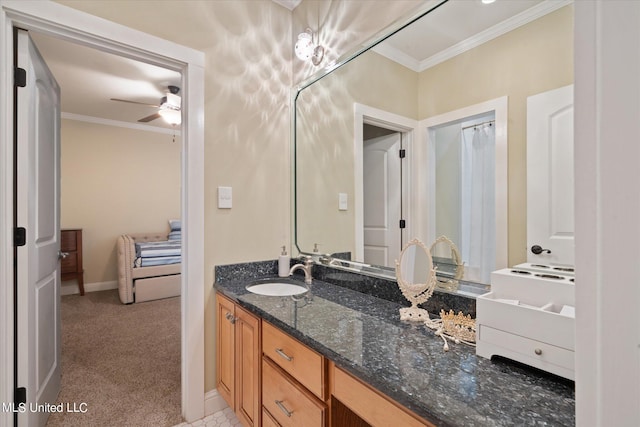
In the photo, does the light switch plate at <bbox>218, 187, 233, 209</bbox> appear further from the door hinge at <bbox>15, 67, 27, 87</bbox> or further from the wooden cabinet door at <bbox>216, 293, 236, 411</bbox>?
the door hinge at <bbox>15, 67, 27, 87</bbox>

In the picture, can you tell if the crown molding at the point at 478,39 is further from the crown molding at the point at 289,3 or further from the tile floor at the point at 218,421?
the tile floor at the point at 218,421

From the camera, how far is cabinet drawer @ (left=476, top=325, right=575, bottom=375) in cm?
75

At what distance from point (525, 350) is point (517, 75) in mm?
864

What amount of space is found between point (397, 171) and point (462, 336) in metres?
0.78

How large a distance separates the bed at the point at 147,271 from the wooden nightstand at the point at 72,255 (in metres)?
0.60

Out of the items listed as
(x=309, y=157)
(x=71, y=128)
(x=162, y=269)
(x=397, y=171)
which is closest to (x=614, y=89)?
(x=397, y=171)

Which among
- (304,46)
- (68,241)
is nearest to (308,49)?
(304,46)

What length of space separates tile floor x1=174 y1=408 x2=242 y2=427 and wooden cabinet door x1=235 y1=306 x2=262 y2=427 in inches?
9.5

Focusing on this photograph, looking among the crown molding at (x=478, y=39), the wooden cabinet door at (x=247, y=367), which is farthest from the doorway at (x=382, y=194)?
the wooden cabinet door at (x=247, y=367)

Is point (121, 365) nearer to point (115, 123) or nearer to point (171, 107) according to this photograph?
point (171, 107)

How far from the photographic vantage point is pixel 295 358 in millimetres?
1157

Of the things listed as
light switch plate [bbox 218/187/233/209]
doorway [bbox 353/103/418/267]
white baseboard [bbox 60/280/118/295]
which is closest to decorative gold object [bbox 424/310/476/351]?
doorway [bbox 353/103/418/267]

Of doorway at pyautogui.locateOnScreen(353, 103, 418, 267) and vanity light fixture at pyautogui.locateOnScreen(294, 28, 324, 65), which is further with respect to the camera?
vanity light fixture at pyautogui.locateOnScreen(294, 28, 324, 65)

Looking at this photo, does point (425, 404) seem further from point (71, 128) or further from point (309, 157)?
point (71, 128)
